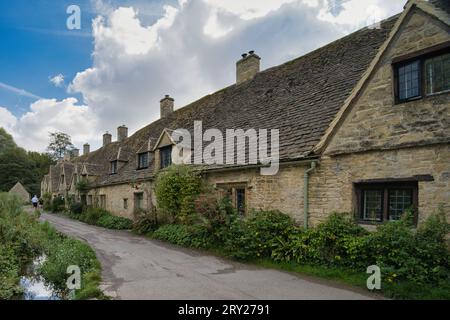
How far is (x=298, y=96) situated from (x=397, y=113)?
5.23m

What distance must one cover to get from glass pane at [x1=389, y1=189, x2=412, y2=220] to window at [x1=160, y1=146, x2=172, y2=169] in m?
11.4

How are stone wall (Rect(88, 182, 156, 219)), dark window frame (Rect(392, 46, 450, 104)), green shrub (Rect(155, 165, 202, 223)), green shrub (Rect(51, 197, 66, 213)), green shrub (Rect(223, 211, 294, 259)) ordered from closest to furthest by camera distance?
dark window frame (Rect(392, 46, 450, 104)), green shrub (Rect(223, 211, 294, 259)), green shrub (Rect(155, 165, 202, 223)), stone wall (Rect(88, 182, 156, 219)), green shrub (Rect(51, 197, 66, 213))

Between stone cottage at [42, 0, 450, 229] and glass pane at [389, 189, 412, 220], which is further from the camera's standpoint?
glass pane at [389, 189, 412, 220]

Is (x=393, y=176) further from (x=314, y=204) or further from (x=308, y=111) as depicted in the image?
(x=308, y=111)

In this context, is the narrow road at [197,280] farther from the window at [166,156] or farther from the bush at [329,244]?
the window at [166,156]

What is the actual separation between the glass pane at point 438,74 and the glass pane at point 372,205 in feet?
9.46

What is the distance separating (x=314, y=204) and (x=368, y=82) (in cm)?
387

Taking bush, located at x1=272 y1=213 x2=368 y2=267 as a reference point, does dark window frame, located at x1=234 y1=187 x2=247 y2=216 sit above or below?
above

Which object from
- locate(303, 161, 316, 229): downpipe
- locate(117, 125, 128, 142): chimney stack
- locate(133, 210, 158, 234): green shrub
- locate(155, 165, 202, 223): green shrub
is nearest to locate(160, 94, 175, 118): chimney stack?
locate(117, 125, 128, 142): chimney stack

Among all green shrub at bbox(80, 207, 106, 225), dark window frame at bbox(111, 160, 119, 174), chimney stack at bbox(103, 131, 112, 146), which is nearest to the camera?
green shrub at bbox(80, 207, 106, 225)

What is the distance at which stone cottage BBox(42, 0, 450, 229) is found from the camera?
689 centimetres

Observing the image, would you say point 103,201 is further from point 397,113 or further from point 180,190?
point 397,113

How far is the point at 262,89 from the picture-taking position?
1545 cm

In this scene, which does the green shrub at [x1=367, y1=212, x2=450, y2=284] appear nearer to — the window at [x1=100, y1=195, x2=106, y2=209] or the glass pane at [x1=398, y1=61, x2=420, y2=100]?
the glass pane at [x1=398, y1=61, x2=420, y2=100]
